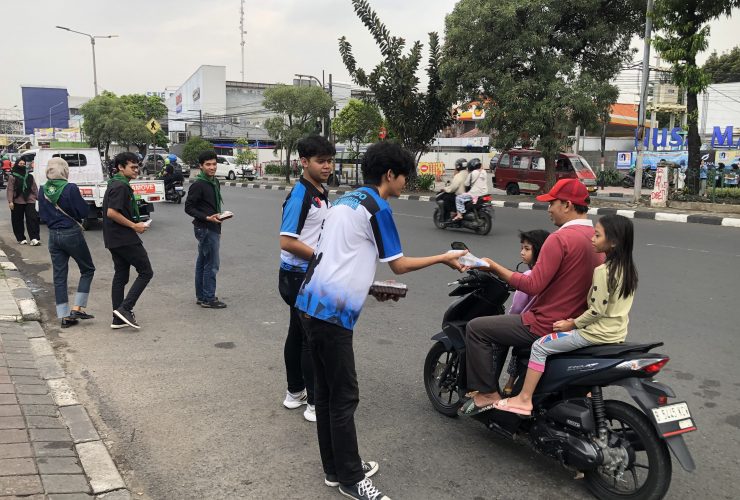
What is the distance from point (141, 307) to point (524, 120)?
46.7 feet

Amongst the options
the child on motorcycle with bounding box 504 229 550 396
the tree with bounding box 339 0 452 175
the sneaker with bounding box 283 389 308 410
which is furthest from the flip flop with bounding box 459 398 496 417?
the tree with bounding box 339 0 452 175

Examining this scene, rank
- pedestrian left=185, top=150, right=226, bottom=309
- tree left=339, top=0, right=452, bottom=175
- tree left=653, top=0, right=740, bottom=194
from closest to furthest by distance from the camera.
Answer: pedestrian left=185, top=150, right=226, bottom=309, tree left=653, top=0, right=740, bottom=194, tree left=339, top=0, right=452, bottom=175

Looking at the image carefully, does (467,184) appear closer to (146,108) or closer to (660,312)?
(660,312)

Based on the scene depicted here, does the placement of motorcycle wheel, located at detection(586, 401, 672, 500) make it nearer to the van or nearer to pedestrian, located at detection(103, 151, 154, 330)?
pedestrian, located at detection(103, 151, 154, 330)

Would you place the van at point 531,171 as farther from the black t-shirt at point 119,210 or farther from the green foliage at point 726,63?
the green foliage at point 726,63

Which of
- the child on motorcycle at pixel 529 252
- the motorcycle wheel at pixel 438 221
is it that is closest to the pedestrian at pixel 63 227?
the child on motorcycle at pixel 529 252

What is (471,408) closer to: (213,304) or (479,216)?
(213,304)

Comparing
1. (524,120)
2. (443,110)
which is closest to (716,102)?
(443,110)

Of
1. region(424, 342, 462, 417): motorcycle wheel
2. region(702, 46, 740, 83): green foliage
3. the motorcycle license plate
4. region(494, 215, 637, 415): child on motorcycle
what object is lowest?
region(424, 342, 462, 417): motorcycle wheel

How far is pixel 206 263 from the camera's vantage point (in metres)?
6.59

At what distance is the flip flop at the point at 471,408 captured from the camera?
10.8 feet

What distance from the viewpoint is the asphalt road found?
3.09 m

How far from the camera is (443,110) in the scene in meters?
23.0

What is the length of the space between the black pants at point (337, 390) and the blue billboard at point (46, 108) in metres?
72.7
